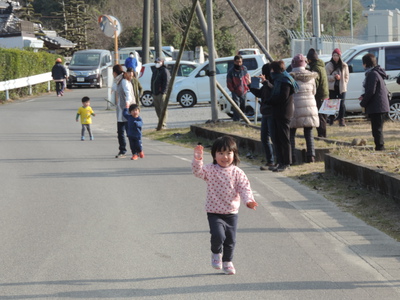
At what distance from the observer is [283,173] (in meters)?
12.9

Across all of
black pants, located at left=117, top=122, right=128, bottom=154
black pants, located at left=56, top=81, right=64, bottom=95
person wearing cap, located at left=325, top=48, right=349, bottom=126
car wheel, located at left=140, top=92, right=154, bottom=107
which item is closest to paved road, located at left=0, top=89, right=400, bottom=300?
black pants, located at left=117, top=122, right=128, bottom=154

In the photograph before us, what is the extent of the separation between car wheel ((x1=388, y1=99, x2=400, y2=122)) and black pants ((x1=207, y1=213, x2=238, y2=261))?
43.6 ft

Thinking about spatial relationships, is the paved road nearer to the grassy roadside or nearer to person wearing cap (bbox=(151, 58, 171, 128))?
the grassy roadside

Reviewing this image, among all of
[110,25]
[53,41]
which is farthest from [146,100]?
[53,41]

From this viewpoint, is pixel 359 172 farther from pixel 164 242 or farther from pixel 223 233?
pixel 223 233

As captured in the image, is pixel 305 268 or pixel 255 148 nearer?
pixel 305 268

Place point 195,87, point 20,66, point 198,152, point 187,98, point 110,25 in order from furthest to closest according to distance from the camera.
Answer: point 20,66, point 110,25, point 187,98, point 195,87, point 198,152

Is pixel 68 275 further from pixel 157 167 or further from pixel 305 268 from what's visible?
pixel 157 167

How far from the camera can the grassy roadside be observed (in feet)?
29.7

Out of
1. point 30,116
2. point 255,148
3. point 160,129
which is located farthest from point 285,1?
point 255,148

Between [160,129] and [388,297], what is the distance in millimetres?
15911

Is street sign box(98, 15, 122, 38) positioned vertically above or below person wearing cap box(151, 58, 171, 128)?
above

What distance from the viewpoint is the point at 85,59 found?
47.0 meters

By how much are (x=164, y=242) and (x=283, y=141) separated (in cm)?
535
